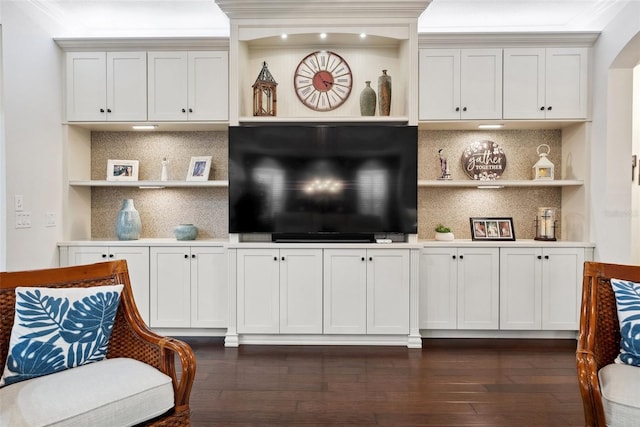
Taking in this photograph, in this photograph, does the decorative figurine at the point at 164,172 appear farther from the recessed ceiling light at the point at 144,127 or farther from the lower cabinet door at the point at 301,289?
the lower cabinet door at the point at 301,289

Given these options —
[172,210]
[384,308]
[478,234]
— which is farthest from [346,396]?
[172,210]

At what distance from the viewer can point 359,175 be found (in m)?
3.90

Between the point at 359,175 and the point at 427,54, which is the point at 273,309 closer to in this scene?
the point at 359,175

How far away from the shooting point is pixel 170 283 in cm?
393

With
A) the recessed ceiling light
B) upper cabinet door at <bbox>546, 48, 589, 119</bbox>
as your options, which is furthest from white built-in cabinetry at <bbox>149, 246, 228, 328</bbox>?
upper cabinet door at <bbox>546, 48, 589, 119</bbox>

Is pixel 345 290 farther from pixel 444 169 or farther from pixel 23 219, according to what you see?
pixel 23 219

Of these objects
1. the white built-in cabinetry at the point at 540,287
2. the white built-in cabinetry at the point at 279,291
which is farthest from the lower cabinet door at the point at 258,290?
the white built-in cabinetry at the point at 540,287

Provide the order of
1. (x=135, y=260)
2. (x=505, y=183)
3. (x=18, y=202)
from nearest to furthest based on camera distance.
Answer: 1. (x=18, y=202)
2. (x=135, y=260)
3. (x=505, y=183)

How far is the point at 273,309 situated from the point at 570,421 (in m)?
2.29

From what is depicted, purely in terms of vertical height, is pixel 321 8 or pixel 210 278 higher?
pixel 321 8

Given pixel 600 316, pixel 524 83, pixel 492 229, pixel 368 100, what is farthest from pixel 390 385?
pixel 524 83

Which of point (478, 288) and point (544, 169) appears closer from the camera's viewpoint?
point (478, 288)

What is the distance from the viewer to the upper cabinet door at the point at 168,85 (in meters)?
3.97

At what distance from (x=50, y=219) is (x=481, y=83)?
4.06 metres
